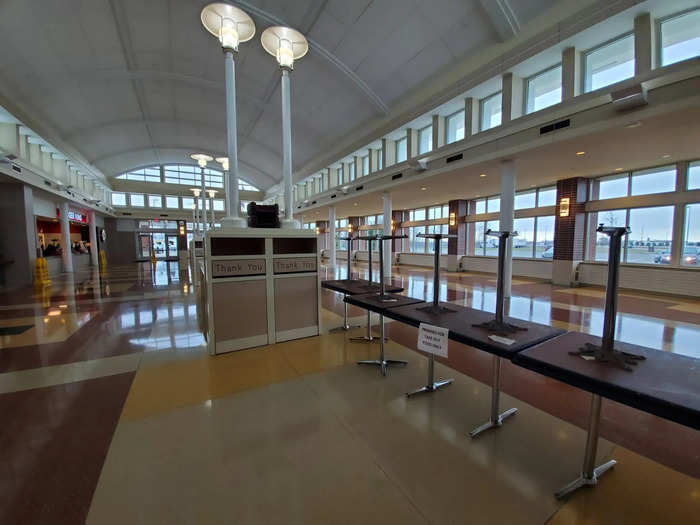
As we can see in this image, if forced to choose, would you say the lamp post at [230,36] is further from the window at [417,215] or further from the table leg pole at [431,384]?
the window at [417,215]

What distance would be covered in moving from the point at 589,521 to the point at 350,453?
1.23 meters

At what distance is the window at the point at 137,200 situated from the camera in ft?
69.7

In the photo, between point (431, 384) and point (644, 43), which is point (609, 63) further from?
point (431, 384)

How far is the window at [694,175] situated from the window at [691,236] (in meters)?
0.46

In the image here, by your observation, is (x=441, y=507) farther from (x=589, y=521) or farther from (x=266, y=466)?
(x=266, y=466)

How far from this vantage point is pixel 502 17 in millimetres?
5770

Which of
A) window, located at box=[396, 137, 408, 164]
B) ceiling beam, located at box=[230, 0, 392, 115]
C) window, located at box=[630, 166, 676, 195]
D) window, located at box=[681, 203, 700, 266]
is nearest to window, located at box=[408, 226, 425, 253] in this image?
window, located at box=[396, 137, 408, 164]

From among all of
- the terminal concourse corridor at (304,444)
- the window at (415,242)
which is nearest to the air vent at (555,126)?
the terminal concourse corridor at (304,444)

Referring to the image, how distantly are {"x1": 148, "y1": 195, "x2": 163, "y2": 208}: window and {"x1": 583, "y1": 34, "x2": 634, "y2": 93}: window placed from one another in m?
26.0

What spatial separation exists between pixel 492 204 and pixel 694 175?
576cm

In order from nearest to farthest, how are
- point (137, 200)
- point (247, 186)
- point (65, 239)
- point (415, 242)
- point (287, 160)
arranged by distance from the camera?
point (287, 160) → point (65, 239) → point (415, 242) → point (137, 200) → point (247, 186)

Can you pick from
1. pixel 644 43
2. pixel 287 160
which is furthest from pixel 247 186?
pixel 644 43

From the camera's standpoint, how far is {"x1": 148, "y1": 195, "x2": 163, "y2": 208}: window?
21938mm

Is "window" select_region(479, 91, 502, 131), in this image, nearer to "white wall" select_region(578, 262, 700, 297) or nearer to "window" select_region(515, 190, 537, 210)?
"window" select_region(515, 190, 537, 210)
